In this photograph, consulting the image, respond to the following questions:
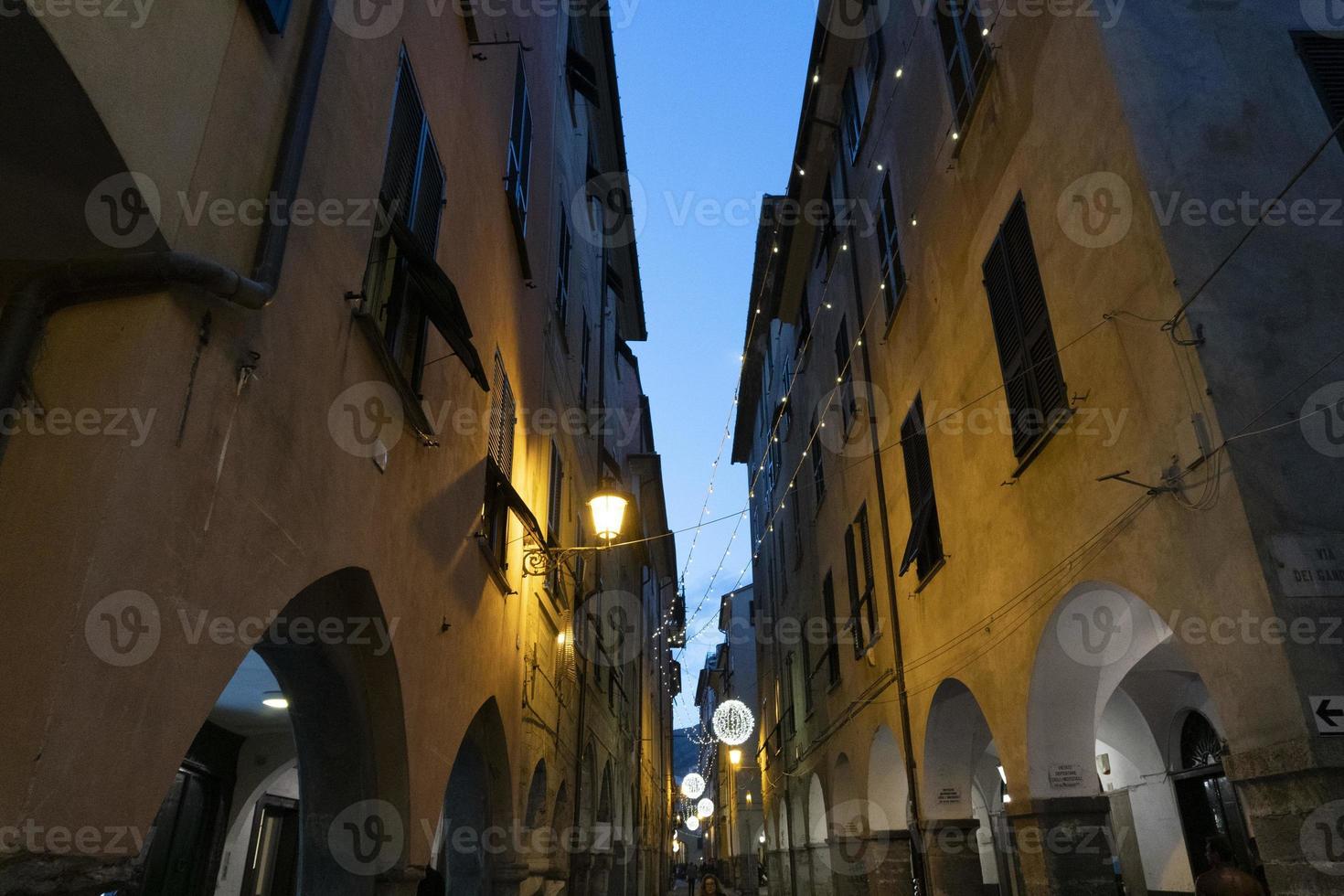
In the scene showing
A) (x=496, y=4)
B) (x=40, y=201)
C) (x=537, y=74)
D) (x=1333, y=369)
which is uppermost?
(x=537, y=74)

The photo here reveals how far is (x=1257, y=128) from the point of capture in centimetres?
580

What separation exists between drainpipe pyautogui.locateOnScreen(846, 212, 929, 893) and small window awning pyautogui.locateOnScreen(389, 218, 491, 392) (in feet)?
24.6

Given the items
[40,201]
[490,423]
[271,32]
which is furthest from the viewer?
[490,423]

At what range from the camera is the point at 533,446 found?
11.6 meters

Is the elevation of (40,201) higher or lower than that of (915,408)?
lower

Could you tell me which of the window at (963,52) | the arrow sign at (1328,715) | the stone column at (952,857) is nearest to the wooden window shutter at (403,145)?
the window at (963,52)

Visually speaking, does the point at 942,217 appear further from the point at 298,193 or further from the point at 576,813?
the point at 576,813

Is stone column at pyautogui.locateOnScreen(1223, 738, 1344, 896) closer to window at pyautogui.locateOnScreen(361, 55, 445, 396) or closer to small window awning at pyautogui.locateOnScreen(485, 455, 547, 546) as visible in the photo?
window at pyautogui.locateOnScreen(361, 55, 445, 396)

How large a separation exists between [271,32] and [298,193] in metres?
0.71

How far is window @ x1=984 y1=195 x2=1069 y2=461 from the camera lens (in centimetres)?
712

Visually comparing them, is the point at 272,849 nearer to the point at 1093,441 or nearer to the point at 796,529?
the point at 1093,441

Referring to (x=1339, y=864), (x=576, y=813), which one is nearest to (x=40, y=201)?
(x=1339, y=864)

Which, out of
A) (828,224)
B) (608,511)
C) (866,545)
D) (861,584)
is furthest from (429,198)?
(828,224)

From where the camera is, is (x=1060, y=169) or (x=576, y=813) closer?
(x=1060, y=169)
